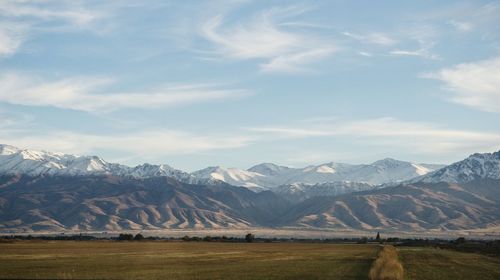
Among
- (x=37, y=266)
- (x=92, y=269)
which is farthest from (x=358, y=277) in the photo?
(x=37, y=266)

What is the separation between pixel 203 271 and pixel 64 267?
1681 centimetres

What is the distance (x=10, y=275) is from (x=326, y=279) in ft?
102

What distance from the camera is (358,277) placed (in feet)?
216

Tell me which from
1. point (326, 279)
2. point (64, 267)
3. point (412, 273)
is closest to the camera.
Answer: point (326, 279)

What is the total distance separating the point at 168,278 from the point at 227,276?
6.57 meters

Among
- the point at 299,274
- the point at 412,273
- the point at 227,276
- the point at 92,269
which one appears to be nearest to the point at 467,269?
the point at 412,273

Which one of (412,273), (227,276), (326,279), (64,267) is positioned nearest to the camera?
(326,279)

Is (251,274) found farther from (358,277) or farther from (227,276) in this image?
(358,277)

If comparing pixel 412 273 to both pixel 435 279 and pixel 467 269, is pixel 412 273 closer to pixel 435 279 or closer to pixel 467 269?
→ pixel 435 279

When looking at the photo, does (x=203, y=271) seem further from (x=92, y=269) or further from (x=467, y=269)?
(x=467, y=269)

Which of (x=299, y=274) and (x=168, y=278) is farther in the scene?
(x=299, y=274)

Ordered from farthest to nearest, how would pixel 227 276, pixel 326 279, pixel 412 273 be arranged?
pixel 412 273 < pixel 227 276 < pixel 326 279

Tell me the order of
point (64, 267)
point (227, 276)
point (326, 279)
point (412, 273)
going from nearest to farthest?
1. point (326, 279)
2. point (227, 276)
3. point (412, 273)
4. point (64, 267)

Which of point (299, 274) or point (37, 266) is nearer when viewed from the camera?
point (299, 274)
